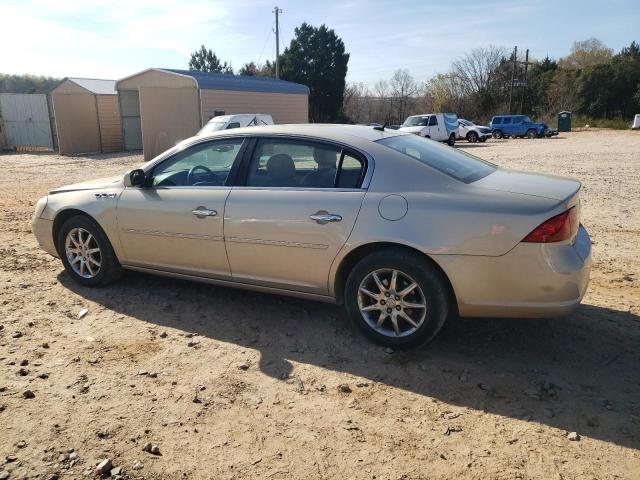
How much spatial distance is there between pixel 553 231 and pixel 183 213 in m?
2.81

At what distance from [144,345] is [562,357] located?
9.93 ft

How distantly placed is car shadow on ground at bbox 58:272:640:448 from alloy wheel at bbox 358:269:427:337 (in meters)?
0.20

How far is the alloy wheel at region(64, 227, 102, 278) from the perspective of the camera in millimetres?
4955

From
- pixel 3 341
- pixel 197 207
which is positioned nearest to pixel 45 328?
pixel 3 341

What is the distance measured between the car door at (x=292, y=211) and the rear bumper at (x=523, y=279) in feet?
2.69

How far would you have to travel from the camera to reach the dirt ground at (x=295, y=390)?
2.64m

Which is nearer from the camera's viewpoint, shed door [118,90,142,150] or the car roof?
the car roof

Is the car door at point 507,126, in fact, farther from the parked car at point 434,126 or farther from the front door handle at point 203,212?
the front door handle at point 203,212

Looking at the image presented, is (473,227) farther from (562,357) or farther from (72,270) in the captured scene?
(72,270)

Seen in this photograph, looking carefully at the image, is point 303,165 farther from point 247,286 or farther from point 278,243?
point 247,286

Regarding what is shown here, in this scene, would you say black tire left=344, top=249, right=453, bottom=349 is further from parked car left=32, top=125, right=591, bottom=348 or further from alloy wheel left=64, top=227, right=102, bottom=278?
alloy wheel left=64, top=227, right=102, bottom=278

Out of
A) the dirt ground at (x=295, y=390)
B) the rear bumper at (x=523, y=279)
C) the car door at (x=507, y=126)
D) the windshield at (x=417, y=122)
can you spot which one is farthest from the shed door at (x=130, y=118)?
the rear bumper at (x=523, y=279)

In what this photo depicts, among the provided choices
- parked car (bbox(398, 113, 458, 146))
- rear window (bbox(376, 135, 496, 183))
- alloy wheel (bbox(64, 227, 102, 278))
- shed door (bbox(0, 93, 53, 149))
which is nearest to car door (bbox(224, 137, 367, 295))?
rear window (bbox(376, 135, 496, 183))

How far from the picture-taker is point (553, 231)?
10.6 feet
